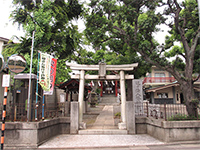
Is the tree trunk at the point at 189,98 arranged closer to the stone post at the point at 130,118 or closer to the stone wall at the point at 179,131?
the stone wall at the point at 179,131

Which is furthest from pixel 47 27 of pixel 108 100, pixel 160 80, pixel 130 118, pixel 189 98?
pixel 160 80

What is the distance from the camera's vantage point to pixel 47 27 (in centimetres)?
1362

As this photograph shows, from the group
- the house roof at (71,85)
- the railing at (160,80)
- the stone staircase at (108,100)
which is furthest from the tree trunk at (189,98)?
the stone staircase at (108,100)

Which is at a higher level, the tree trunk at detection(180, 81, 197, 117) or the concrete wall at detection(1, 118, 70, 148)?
the tree trunk at detection(180, 81, 197, 117)

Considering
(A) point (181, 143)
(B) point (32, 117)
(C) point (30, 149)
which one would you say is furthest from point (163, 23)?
(C) point (30, 149)

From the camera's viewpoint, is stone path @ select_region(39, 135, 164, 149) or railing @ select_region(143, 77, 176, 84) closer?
stone path @ select_region(39, 135, 164, 149)

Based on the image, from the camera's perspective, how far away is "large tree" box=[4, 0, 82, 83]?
13.1m

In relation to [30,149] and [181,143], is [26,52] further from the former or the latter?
[181,143]

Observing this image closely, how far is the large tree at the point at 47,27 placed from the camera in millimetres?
13133

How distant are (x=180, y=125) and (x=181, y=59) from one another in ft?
33.8

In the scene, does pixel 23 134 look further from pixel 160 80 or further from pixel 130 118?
pixel 160 80

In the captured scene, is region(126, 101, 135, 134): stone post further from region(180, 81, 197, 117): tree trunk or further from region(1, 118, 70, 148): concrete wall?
region(1, 118, 70, 148): concrete wall

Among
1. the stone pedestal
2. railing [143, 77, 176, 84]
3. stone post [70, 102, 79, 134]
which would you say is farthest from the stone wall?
railing [143, 77, 176, 84]

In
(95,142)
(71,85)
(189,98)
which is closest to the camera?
(95,142)
